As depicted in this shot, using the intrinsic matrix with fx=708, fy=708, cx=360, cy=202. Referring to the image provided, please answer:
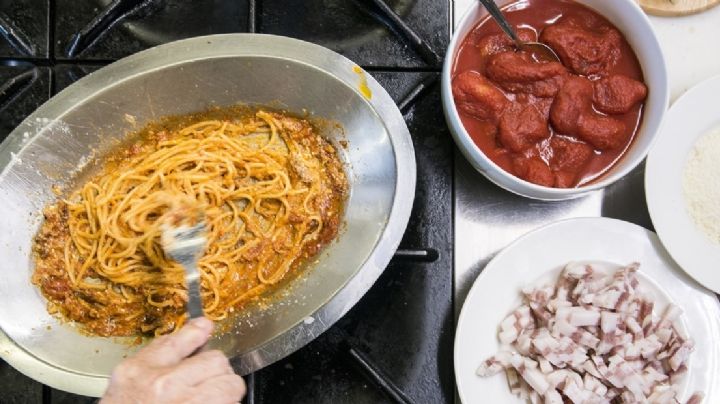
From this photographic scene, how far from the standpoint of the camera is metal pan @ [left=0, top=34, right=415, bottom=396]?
1463 mm

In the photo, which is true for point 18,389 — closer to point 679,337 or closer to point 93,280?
point 93,280

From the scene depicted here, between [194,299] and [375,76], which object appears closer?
[194,299]

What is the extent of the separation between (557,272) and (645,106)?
0.40 meters

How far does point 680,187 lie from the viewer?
1.54 m

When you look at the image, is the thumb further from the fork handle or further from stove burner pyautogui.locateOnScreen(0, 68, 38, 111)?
stove burner pyautogui.locateOnScreen(0, 68, 38, 111)

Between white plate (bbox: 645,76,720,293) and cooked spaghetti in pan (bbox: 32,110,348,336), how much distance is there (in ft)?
2.25

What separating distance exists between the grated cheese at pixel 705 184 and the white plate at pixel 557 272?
11 cm

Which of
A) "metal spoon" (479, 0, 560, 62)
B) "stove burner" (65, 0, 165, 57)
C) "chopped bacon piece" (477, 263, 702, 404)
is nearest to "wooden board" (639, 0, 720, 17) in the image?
"metal spoon" (479, 0, 560, 62)

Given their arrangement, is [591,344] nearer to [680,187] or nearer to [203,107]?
[680,187]

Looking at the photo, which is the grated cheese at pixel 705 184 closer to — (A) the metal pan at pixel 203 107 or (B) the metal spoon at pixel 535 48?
(B) the metal spoon at pixel 535 48

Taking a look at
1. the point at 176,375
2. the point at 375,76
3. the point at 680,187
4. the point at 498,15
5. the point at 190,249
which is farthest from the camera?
the point at 375,76

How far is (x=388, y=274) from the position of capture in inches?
63.5

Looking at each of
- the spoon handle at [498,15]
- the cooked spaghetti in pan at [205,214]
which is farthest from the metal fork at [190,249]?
the spoon handle at [498,15]

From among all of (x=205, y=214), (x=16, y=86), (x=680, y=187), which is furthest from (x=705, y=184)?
(x=16, y=86)
